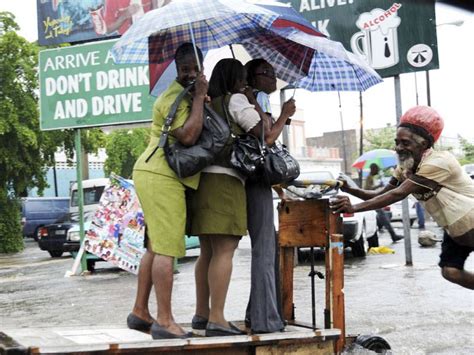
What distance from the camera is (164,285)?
4.16 m

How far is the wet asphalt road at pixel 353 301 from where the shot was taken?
616 cm

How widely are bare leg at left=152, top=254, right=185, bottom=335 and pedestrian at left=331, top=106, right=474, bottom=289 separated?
51.5 inches

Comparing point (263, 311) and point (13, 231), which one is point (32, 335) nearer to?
point (263, 311)

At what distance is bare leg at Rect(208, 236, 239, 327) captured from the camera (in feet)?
14.2

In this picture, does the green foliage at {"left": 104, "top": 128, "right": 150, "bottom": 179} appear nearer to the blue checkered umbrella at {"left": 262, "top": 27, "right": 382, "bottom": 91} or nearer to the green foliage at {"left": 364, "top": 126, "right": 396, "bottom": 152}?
the blue checkered umbrella at {"left": 262, "top": 27, "right": 382, "bottom": 91}

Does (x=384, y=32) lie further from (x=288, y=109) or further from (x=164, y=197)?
(x=164, y=197)

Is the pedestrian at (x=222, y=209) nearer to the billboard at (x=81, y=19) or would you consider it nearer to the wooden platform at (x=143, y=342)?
the wooden platform at (x=143, y=342)

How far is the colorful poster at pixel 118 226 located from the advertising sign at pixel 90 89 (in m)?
1.22

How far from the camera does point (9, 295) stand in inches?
433

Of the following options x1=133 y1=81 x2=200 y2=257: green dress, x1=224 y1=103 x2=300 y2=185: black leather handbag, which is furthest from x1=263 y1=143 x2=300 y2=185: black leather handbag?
x1=133 y1=81 x2=200 y2=257: green dress

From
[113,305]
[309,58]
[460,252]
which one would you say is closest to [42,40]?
[113,305]

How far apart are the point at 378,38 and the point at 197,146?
25.6ft

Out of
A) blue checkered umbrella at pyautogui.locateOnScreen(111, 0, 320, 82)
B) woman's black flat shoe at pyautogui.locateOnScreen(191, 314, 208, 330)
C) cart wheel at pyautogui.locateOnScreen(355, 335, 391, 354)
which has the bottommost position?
cart wheel at pyautogui.locateOnScreen(355, 335, 391, 354)

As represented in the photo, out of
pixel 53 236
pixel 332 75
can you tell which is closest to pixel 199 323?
pixel 332 75
